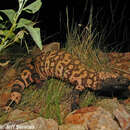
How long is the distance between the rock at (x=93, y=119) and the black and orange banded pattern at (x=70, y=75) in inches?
32.3

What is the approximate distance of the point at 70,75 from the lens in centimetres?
324

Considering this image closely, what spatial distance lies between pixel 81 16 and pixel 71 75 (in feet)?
3.79

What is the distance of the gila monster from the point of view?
322 cm

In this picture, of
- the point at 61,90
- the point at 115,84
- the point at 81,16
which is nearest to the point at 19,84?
the point at 61,90

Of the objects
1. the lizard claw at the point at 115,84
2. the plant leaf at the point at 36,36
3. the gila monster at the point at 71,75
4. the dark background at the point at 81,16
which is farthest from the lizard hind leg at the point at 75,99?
the plant leaf at the point at 36,36

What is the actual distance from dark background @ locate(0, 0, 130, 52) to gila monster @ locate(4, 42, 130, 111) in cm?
49

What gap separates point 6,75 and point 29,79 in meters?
0.38

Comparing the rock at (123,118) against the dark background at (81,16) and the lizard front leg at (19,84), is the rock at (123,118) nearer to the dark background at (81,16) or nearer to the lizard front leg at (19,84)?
the lizard front leg at (19,84)

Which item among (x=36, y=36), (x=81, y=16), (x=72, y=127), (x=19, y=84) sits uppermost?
(x=81, y=16)

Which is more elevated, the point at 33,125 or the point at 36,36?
the point at 36,36

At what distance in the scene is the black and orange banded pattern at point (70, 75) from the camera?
3.23 metres

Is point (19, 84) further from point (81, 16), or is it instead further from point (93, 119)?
point (81, 16)

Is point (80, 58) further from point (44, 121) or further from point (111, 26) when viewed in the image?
point (44, 121)

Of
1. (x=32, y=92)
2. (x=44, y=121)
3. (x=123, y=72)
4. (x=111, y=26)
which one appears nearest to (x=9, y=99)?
(x=32, y=92)
